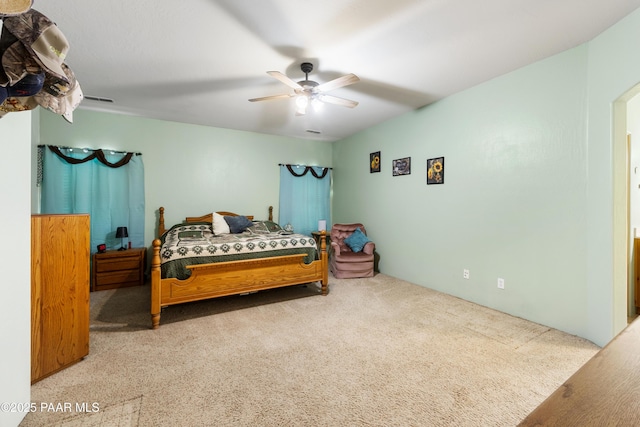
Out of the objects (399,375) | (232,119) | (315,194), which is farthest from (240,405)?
(315,194)

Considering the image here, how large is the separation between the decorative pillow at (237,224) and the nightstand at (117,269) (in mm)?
1277

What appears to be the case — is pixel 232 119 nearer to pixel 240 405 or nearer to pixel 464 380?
pixel 240 405

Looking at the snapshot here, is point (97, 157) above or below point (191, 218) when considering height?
above

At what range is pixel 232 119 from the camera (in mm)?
4402

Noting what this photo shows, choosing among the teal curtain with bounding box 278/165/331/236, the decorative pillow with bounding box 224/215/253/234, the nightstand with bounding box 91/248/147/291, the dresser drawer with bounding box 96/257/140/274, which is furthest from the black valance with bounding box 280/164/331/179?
the dresser drawer with bounding box 96/257/140/274

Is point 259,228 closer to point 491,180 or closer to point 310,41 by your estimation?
point 310,41

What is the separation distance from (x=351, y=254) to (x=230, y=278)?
6.82 feet

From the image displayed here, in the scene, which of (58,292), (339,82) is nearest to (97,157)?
(58,292)

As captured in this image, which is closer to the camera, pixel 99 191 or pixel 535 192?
pixel 535 192

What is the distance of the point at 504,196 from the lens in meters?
2.99

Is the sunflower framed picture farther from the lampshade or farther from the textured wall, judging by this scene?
the lampshade

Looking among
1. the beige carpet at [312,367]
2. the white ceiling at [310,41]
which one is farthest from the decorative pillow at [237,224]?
the white ceiling at [310,41]

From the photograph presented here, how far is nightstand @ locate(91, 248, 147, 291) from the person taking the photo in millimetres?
3725

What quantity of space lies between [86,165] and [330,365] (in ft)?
14.3
